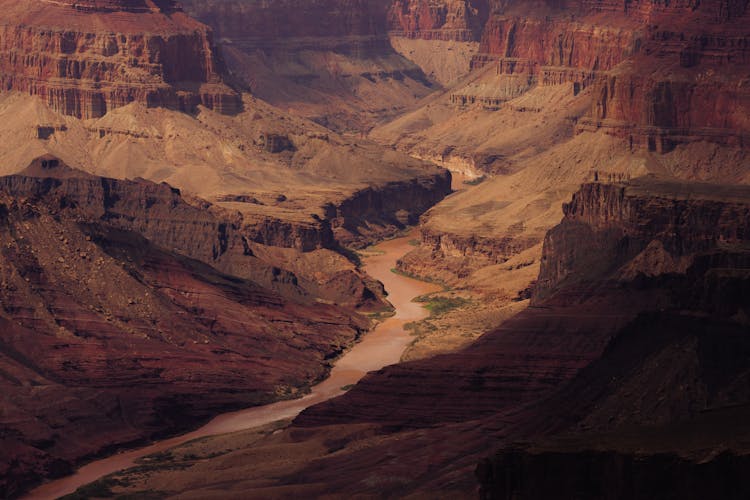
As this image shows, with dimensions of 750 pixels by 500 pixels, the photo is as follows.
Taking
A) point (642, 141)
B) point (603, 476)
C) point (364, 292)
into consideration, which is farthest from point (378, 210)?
point (603, 476)

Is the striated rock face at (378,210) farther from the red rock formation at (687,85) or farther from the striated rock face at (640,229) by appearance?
the striated rock face at (640,229)

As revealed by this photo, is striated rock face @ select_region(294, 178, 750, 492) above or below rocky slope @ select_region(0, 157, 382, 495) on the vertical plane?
above

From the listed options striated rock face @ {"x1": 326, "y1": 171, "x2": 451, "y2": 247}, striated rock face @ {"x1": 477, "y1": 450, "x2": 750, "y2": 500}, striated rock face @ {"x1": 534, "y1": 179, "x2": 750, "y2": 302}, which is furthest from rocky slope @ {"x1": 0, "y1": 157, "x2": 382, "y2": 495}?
striated rock face @ {"x1": 477, "y1": 450, "x2": 750, "y2": 500}

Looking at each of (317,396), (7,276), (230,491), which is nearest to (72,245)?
(7,276)

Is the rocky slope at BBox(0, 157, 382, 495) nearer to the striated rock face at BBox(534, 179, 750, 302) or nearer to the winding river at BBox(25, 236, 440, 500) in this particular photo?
the winding river at BBox(25, 236, 440, 500)

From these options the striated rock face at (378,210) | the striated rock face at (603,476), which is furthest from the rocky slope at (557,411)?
the striated rock face at (378,210)

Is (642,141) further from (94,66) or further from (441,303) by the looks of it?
(94,66)

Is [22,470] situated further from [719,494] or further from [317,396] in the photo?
[719,494]
